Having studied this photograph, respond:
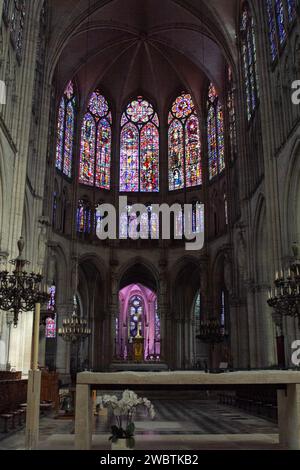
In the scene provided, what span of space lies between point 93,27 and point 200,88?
29.9 feet

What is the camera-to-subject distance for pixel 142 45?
3400 cm

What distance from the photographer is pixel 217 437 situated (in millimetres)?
9633

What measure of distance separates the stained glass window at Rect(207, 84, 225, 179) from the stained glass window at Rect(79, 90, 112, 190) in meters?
7.54

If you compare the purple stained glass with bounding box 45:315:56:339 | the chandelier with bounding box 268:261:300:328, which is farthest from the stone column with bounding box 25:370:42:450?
the purple stained glass with bounding box 45:315:56:339

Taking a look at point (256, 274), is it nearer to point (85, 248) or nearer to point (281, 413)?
point (85, 248)

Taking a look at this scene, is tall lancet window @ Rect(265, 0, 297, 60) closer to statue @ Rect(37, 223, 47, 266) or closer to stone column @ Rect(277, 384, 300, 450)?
statue @ Rect(37, 223, 47, 266)

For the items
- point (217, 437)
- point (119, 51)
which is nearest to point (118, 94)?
point (119, 51)

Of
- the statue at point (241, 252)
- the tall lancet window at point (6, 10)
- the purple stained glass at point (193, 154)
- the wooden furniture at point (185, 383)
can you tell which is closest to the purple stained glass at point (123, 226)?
the purple stained glass at point (193, 154)

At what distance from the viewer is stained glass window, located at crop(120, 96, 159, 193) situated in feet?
118

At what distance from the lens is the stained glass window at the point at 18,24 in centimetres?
1897

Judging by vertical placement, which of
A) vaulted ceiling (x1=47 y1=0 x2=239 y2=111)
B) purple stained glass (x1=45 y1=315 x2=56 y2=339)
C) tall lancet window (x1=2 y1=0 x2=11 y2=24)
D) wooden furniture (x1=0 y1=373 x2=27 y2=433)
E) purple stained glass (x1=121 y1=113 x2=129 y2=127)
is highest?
vaulted ceiling (x1=47 y1=0 x2=239 y2=111)

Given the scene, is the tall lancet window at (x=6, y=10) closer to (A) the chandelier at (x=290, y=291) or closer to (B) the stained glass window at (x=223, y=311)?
(A) the chandelier at (x=290, y=291)

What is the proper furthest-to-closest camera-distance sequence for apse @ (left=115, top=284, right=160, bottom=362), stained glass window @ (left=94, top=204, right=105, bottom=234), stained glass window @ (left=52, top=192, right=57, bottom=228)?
apse @ (left=115, top=284, right=160, bottom=362) → stained glass window @ (left=94, top=204, right=105, bottom=234) → stained glass window @ (left=52, top=192, right=57, bottom=228)

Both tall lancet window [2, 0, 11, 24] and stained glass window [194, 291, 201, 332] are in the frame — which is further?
stained glass window [194, 291, 201, 332]
